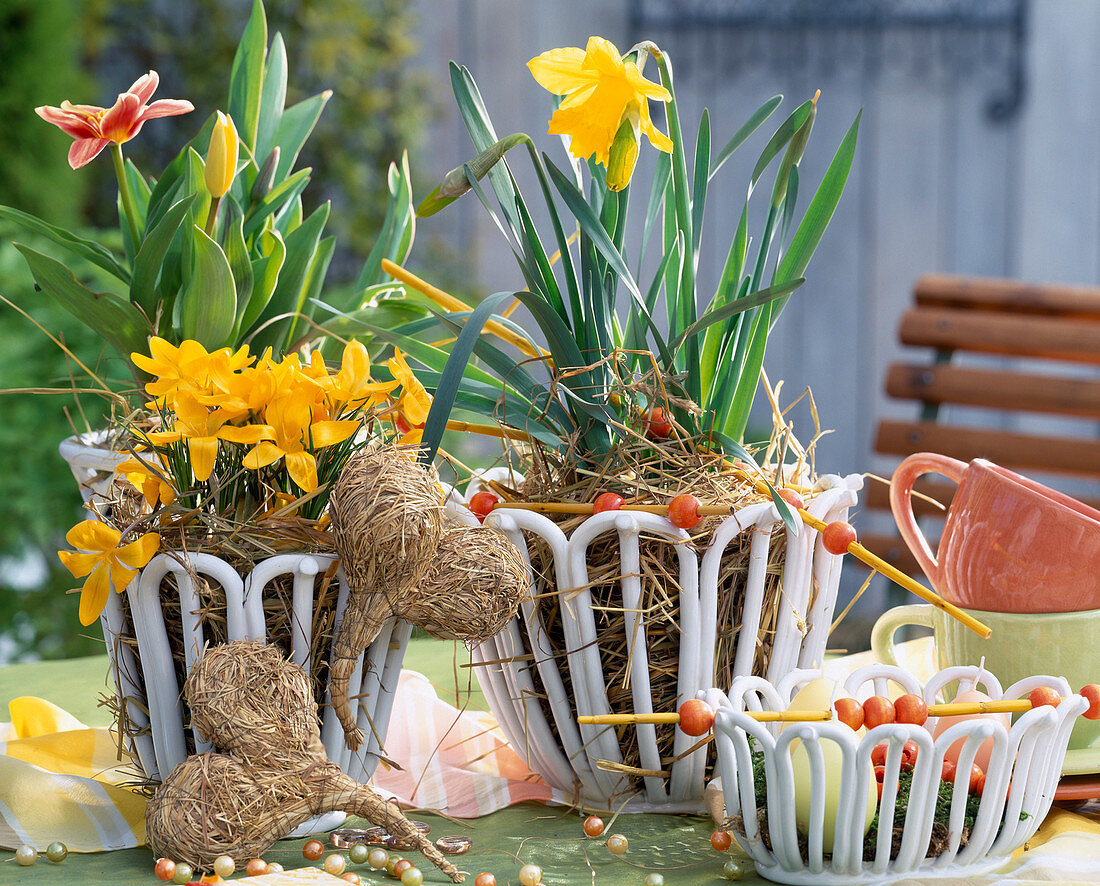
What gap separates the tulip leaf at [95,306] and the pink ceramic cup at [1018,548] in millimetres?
564

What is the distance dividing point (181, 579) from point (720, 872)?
33 centimetres

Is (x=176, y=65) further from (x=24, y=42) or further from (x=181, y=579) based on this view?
(x=181, y=579)

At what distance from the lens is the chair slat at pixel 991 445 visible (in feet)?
5.77

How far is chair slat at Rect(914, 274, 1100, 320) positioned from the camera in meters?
1.79

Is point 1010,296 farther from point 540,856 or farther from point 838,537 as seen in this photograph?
point 540,856

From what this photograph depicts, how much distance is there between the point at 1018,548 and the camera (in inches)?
25.6

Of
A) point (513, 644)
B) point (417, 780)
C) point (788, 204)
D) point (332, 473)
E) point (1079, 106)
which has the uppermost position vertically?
point (1079, 106)

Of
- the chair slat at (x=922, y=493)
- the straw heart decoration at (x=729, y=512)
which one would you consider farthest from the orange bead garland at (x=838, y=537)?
the chair slat at (x=922, y=493)

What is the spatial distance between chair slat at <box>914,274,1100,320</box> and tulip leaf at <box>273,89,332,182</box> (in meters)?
1.27

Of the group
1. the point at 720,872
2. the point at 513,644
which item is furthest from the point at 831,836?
the point at 513,644

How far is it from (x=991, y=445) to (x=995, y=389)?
0.10 meters

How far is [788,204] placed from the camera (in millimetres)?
729

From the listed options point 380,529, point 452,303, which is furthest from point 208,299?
point 380,529

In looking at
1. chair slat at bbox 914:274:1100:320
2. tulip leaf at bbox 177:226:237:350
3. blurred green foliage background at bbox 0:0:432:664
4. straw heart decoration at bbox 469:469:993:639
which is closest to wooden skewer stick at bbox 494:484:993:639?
straw heart decoration at bbox 469:469:993:639
